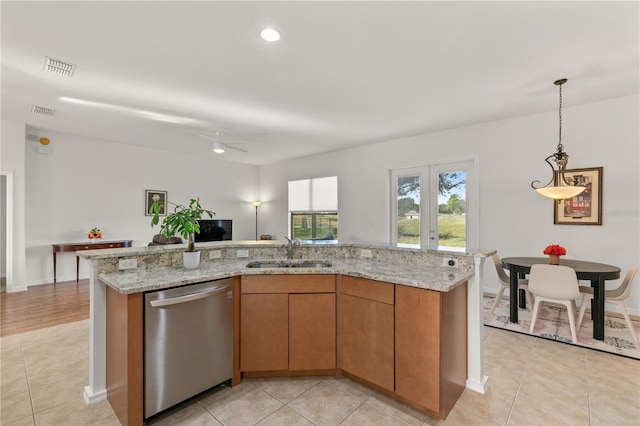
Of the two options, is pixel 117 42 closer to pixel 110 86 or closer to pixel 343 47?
pixel 110 86

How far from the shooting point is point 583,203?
12.7 feet

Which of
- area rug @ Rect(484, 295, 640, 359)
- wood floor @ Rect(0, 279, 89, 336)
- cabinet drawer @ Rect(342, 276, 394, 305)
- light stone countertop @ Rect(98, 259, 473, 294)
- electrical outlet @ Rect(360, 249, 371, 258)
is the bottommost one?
wood floor @ Rect(0, 279, 89, 336)

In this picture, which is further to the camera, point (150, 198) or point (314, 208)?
point (314, 208)

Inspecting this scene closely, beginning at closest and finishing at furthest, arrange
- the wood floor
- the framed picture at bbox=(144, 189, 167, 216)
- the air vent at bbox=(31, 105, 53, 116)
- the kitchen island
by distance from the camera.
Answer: the kitchen island < the wood floor < the air vent at bbox=(31, 105, 53, 116) < the framed picture at bbox=(144, 189, 167, 216)

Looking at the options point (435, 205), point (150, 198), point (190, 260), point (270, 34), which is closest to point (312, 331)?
point (190, 260)

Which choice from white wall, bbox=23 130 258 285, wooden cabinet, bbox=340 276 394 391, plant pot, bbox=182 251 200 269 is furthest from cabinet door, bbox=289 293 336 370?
white wall, bbox=23 130 258 285

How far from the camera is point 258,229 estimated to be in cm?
853

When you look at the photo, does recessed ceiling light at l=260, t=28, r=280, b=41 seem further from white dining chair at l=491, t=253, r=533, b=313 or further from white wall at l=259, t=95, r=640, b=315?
white wall at l=259, t=95, r=640, b=315

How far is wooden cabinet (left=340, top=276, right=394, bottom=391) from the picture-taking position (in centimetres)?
199

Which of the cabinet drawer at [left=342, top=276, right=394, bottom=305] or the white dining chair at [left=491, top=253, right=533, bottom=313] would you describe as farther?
the white dining chair at [left=491, top=253, right=533, bottom=313]

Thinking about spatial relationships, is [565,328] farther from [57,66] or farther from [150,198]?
[150,198]

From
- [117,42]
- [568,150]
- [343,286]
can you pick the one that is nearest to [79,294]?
[117,42]

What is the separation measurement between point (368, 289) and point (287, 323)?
0.68m

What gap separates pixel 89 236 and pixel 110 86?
347 centimetres
